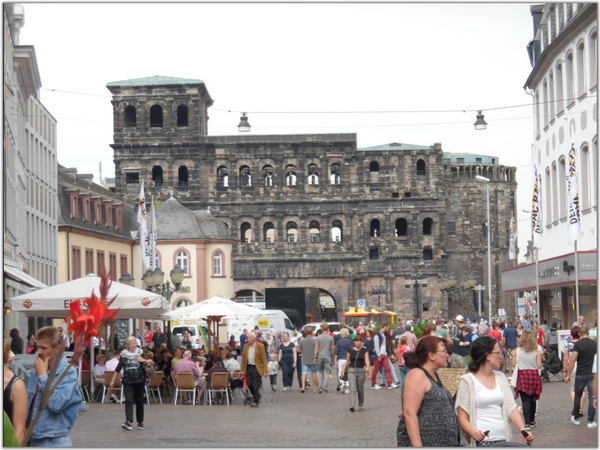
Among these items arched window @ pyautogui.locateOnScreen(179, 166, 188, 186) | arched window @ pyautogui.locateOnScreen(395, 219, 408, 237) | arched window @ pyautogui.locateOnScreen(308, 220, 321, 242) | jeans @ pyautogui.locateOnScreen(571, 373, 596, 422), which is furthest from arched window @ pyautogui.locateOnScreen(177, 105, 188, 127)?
jeans @ pyautogui.locateOnScreen(571, 373, 596, 422)

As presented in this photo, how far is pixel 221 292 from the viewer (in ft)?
232

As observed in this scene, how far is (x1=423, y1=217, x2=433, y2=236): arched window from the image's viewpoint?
79.4 m

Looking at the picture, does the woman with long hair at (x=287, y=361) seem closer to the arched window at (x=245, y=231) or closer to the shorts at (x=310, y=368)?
the shorts at (x=310, y=368)

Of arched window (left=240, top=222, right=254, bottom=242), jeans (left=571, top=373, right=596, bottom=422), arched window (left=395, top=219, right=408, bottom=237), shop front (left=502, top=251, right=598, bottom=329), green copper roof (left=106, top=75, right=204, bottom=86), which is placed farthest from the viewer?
arched window (left=395, top=219, right=408, bottom=237)

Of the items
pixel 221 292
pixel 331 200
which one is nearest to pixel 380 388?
pixel 221 292

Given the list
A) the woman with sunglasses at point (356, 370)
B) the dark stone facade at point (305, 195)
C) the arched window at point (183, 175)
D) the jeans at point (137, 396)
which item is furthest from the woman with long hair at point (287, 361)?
the arched window at point (183, 175)

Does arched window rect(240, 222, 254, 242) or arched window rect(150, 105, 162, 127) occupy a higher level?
arched window rect(150, 105, 162, 127)

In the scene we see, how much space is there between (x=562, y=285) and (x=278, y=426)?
56.3 feet

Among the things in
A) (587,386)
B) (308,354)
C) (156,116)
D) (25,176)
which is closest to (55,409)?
(587,386)

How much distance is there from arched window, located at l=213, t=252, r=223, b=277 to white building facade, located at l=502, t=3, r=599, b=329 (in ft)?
102

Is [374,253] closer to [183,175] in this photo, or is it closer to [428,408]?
[183,175]

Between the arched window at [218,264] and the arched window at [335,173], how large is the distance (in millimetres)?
12058

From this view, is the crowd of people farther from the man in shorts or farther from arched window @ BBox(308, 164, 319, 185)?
arched window @ BBox(308, 164, 319, 185)

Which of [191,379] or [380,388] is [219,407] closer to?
[191,379]
